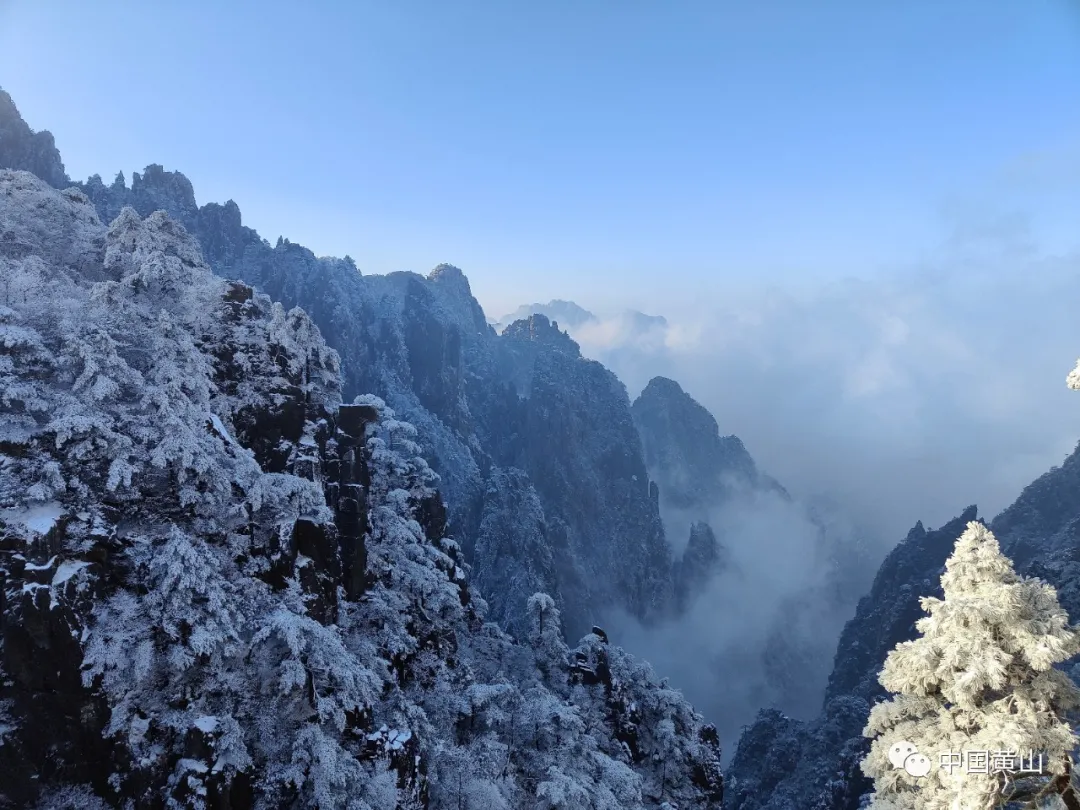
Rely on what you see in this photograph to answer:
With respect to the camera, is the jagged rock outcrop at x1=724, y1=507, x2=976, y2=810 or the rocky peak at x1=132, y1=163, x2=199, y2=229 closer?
the jagged rock outcrop at x1=724, y1=507, x2=976, y2=810

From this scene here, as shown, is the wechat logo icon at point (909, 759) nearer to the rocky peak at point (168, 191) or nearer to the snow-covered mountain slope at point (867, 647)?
the snow-covered mountain slope at point (867, 647)

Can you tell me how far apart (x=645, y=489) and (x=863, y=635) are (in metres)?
85.9

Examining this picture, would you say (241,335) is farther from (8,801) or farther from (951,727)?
(951,727)

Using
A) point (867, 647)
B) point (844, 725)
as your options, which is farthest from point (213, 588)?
point (867, 647)

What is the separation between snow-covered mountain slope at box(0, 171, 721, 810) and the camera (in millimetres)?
18156

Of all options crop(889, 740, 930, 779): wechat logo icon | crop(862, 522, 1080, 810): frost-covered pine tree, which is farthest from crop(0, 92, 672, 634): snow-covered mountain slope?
crop(862, 522, 1080, 810): frost-covered pine tree

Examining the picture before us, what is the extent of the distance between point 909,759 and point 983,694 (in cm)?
217

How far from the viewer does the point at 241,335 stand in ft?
112

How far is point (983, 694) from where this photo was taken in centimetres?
1226

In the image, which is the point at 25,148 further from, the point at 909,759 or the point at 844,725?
the point at 844,725

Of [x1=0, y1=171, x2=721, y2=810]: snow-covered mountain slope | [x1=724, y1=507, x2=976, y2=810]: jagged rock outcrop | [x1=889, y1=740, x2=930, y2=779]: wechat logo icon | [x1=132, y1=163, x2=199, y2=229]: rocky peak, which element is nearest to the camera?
[x1=889, y1=740, x2=930, y2=779]: wechat logo icon

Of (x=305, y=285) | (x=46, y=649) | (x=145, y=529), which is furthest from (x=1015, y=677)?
(x=305, y=285)

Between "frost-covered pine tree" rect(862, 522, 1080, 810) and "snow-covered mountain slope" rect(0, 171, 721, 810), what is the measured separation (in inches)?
752

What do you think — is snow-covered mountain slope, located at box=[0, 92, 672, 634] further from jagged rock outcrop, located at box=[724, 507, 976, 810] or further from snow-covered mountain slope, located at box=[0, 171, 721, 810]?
snow-covered mountain slope, located at box=[0, 171, 721, 810]
